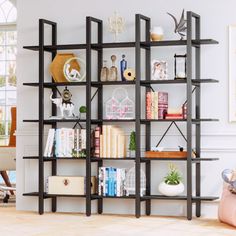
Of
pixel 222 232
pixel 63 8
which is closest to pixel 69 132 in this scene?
pixel 63 8

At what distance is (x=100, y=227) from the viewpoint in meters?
6.72

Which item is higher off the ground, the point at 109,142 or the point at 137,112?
the point at 137,112

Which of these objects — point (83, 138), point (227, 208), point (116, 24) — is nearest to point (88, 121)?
→ point (83, 138)

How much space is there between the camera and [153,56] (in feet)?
25.2

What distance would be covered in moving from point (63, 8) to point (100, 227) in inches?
102

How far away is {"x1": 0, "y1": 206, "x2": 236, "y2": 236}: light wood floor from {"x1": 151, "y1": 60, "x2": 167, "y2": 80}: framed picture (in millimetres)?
1418

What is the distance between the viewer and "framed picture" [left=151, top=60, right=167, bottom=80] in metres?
7.44

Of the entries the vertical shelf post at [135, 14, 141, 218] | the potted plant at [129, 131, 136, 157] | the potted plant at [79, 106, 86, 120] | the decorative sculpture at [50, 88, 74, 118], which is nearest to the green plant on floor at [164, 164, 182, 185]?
the vertical shelf post at [135, 14, 141, 218]

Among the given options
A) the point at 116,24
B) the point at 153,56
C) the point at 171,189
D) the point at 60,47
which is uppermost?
the point at 116,24

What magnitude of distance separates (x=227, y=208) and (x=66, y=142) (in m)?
1.92

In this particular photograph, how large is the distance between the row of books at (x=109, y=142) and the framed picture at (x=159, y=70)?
0.69 metres

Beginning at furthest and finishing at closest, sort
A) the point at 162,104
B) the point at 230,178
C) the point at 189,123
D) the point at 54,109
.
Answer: the point at 54,109
the point at 162,104
the point at 189,123
the point at 230,178

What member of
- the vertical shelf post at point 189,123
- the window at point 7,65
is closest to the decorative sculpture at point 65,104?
the vertical shelf post at point 189,123

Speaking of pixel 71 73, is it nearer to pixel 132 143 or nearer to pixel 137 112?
pixel 137 112
